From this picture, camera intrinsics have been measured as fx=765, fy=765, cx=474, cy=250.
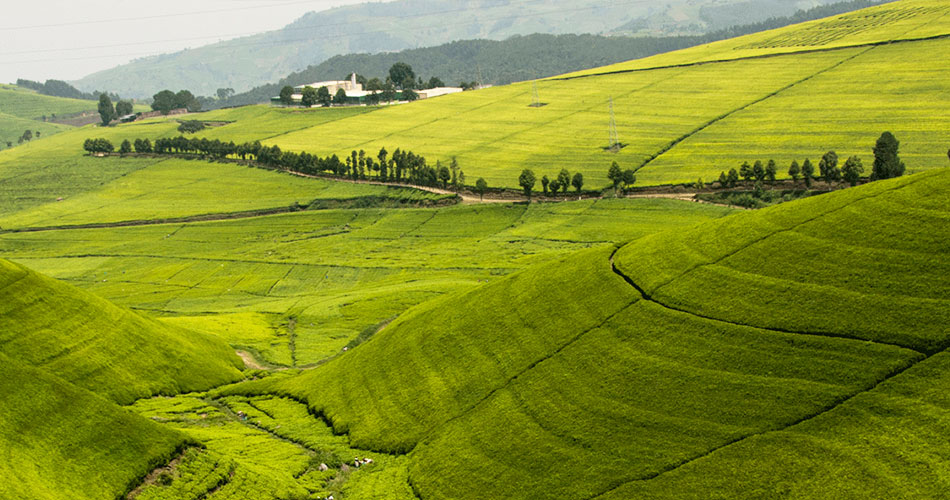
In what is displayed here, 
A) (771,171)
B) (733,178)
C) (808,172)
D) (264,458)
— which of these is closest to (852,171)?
(808,172)

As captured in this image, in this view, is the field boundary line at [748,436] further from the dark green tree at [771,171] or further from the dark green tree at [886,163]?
the dark green tree at [771,171]

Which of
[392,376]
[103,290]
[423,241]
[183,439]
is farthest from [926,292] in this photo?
[103,290]

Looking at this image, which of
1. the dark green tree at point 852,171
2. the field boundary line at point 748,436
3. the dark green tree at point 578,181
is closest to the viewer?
the field boundary line at point 748,436

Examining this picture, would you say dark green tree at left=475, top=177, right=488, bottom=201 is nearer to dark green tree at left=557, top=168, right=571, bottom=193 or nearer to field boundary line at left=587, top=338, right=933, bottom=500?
dark green tree at left=557, top=168, right=571, bottom=193

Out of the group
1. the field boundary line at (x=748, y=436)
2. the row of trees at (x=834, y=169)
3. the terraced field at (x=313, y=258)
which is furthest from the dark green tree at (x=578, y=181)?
the field boundary line at (x=748, y=436)

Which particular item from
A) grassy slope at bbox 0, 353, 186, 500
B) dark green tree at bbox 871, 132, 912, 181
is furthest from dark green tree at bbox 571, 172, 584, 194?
grassy slope at bbox 0, 353, 186, 500

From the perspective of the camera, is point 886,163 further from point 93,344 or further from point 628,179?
point 93,344
